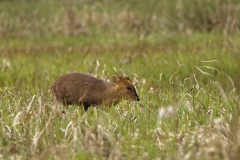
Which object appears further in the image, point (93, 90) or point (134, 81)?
point (134, 81)

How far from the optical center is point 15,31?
1761 centimetres

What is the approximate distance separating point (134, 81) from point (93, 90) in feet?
5.08

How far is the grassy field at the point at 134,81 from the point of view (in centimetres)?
473

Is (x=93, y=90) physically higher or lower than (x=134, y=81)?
higher

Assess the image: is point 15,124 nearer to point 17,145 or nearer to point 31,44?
point 17,145

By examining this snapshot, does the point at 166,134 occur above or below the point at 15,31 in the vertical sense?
above

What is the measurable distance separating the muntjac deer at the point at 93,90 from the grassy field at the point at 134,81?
120 mm

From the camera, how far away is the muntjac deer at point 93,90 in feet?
21.9

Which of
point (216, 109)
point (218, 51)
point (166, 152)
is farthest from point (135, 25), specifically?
point (166, 152)

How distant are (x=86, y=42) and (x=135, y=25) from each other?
2287mm

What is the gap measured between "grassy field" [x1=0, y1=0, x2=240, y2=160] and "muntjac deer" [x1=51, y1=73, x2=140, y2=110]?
120 mm

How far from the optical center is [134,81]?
8.14 meters

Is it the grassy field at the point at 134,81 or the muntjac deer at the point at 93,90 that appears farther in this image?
the muntjac deer at the point at 93,90

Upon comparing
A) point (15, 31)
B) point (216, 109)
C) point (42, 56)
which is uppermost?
point (216, 109)
